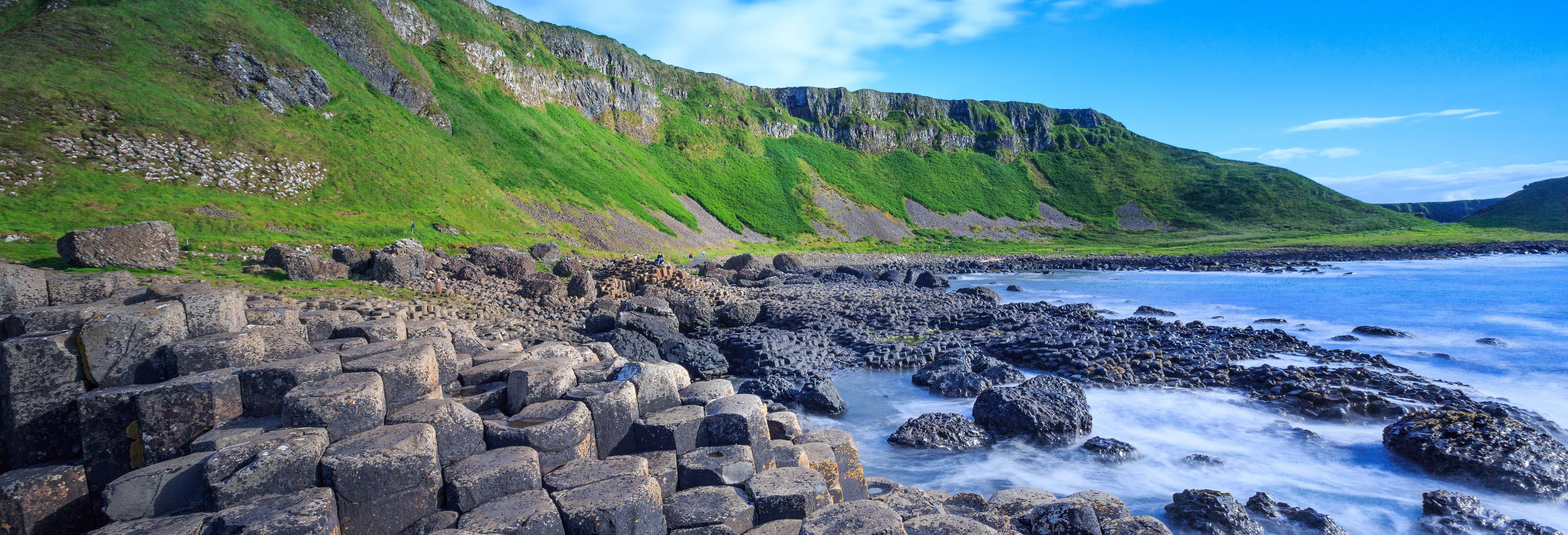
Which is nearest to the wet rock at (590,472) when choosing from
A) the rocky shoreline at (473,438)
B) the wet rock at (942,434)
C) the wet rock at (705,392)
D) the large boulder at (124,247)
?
the rocky shoreline at (473,438)

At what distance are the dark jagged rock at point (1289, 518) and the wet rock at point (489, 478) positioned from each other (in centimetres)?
880

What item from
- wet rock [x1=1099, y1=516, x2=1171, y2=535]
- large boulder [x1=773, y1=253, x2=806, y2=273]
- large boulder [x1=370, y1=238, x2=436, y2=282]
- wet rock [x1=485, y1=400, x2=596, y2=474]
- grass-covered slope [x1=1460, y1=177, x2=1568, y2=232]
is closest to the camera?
wet rock [x1=485, y1=400, x2=596, y2=474]

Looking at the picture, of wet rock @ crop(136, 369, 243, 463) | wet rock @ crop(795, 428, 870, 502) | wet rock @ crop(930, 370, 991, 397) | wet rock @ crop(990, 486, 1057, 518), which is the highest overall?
wet rock @ crop(136, 369, 243, 463)

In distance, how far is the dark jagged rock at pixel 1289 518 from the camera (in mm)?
7891

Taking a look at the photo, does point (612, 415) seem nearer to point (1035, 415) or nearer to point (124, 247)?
point (1035, 415)

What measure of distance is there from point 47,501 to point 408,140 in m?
49.4

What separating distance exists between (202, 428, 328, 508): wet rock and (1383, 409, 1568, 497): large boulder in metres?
14.8

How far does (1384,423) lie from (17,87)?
48892 millimetres

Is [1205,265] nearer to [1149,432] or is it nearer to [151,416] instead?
[1149,432]

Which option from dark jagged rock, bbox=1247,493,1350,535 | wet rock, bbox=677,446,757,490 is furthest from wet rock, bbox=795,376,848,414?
dark jagged rock, bbox=1247,493,1350,535

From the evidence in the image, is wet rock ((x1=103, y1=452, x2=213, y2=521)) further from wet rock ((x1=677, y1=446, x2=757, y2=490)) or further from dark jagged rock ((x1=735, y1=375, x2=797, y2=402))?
dark jagged rock ((x1=735, y1=375, x2=797, y2=402))

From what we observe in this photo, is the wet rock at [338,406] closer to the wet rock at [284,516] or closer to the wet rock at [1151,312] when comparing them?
the wet rock at [284,516]

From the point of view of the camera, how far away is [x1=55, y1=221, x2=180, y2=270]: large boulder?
16.6 m

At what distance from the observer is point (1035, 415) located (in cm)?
1121
